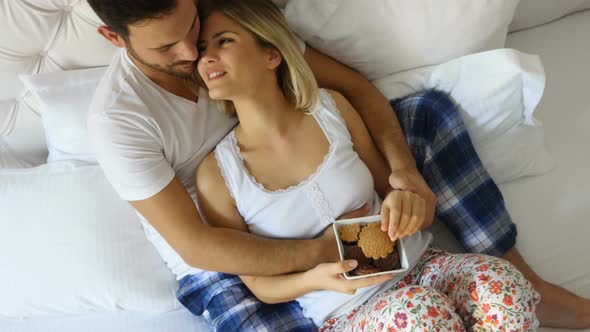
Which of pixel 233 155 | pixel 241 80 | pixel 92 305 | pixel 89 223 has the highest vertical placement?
pixel 241 80

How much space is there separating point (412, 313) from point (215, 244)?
445 mm

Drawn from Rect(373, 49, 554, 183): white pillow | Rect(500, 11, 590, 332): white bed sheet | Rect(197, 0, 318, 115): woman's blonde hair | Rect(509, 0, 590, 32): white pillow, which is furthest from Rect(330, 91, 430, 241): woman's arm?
Rect(509, 0, 590, 32): white pillow

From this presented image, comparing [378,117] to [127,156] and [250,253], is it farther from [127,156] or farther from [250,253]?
[127,156]

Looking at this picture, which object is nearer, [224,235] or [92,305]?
[224,235]

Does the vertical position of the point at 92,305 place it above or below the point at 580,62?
below

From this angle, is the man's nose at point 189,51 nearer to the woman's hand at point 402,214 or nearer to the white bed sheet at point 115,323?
the woman's hand at point 402,214

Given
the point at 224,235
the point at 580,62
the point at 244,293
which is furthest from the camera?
the point at 580,62

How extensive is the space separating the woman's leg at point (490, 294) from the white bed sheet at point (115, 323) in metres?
0.63

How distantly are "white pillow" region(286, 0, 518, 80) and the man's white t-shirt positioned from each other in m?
0.34

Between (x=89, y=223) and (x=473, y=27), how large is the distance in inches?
43.8

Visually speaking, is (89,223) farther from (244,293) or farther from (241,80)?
(241,80)

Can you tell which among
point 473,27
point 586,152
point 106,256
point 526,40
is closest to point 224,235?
point 106,256

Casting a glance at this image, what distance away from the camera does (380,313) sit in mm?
1038

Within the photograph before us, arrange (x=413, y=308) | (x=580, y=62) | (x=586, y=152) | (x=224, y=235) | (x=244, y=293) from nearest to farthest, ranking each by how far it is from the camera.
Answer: (x=413, y=308), (x=224, y=235), (x=244, y=293), (x=586, y=152), (x=580, y=62)
